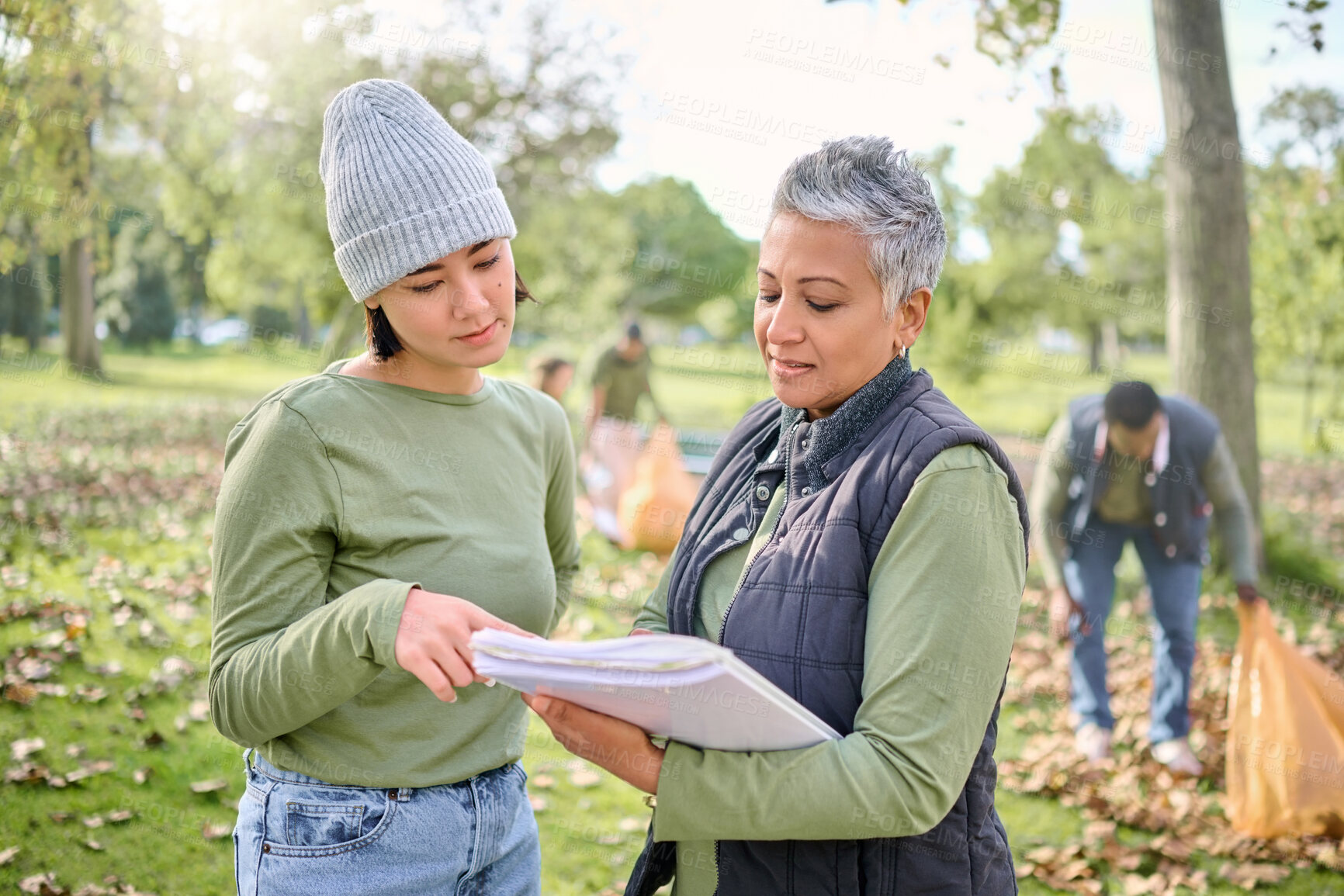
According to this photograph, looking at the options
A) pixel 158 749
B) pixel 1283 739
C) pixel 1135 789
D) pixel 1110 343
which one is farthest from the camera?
pixel 1110 343

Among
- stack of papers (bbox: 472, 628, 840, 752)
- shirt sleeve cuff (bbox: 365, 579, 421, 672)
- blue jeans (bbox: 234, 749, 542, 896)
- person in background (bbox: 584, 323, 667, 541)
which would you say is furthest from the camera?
person in background (bbox: 584, 323, 667, 541)

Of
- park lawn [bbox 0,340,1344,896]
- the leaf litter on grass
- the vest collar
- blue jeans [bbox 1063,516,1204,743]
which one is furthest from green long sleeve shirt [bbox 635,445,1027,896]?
blue jeans [bbox 1063,516,1204,743]

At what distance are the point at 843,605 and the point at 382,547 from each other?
0.88 meters

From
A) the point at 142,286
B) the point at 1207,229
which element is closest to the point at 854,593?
the point at 1207,229

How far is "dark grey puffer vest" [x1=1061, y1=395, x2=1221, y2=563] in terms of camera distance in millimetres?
5215

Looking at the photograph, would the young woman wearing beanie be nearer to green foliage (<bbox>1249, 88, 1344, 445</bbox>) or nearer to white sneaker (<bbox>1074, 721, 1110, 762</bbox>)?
white sneaker (<bbox>1074, 721, 1110, 762</bbox>)

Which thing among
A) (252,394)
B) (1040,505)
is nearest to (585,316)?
(252,394)

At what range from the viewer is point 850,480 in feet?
5.28

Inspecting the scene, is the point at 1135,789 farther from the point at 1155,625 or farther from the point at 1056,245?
the point at 1056,245

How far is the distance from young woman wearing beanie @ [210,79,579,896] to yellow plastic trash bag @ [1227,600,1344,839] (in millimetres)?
3947

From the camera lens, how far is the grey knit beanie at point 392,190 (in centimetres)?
186

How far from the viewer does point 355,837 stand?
6.05 ft

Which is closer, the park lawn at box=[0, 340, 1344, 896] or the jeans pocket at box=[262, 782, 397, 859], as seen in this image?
the jeans pocket at box=[262, 782, 397, 859]

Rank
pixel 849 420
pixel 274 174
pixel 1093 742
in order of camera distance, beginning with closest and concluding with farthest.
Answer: pixel 849 420 → pixel 1093 742 → pixel 274 174
